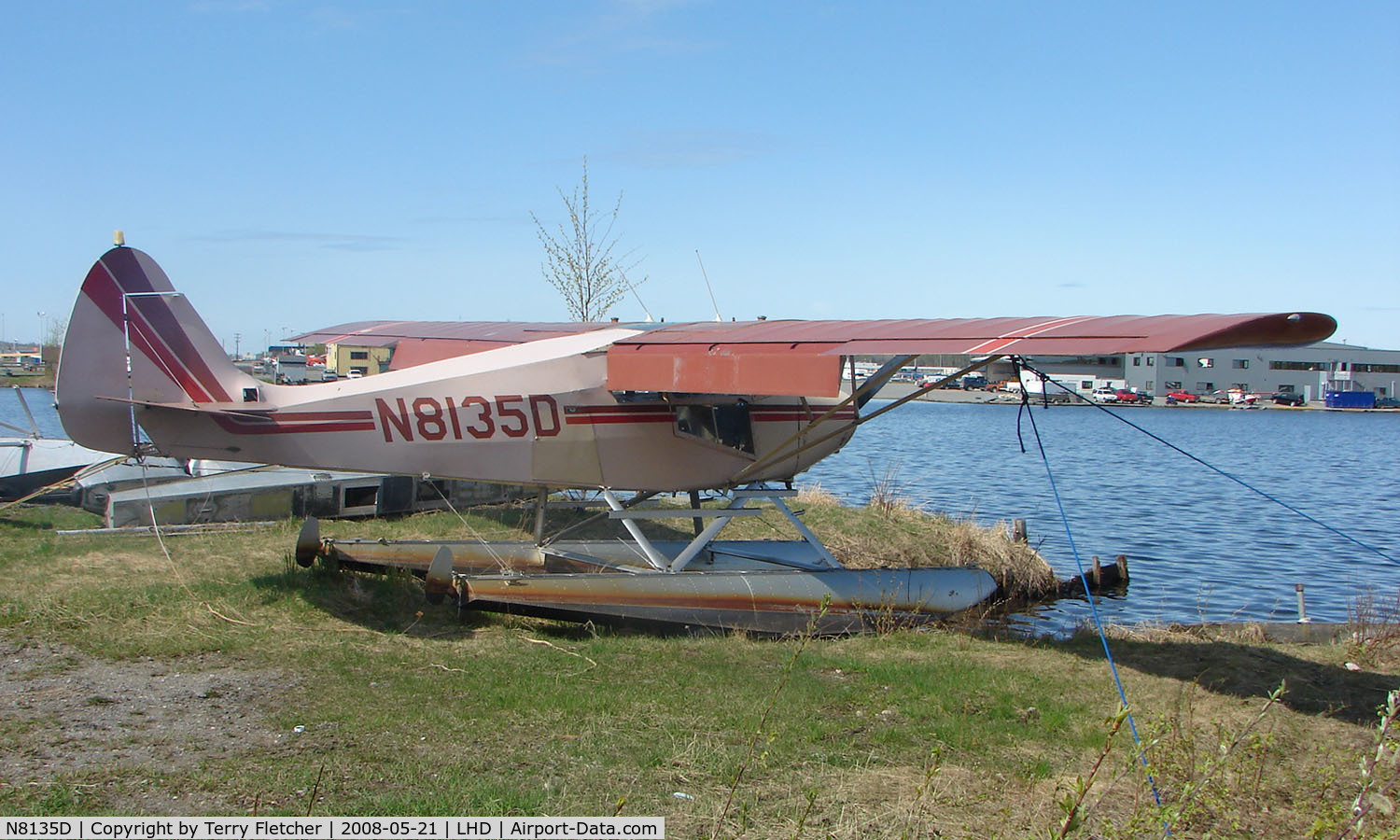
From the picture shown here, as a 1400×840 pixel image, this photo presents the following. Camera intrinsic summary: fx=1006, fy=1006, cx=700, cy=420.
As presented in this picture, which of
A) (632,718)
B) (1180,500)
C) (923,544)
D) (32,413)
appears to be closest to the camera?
(632,718)

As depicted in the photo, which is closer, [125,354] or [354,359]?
[125,354]

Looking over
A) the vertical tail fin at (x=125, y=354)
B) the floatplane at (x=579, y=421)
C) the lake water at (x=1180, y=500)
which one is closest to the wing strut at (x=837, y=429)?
the floatplane at (x=579, y=421)

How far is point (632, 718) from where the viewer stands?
19.8ft

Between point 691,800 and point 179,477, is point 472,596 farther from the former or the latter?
point 179,477

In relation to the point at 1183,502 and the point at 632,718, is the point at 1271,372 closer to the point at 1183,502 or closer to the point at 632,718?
the point at 1183,502

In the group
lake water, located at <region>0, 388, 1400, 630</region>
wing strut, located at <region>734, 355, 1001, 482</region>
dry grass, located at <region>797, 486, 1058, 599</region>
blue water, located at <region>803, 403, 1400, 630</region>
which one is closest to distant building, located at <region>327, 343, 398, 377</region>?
lake water, located at <region>0, 388, 1400, 630</region>

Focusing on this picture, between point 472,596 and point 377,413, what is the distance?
189cm

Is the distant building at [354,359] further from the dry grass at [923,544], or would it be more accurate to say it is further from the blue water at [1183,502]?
the dry grass at [923,544]

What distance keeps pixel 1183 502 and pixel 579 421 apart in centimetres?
2088

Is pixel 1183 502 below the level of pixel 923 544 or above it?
below

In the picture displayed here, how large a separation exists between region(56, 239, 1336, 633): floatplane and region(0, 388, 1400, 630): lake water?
385 cm

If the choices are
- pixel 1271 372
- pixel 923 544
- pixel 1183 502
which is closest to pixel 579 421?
pixel 923 544

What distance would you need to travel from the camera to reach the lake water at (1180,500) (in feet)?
46.6

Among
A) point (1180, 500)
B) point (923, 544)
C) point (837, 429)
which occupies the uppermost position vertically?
point (837, 429)
